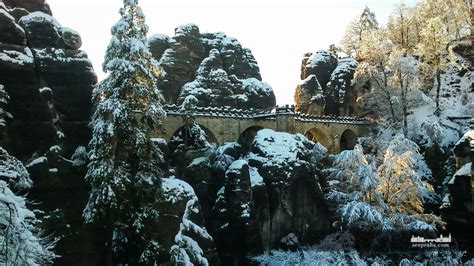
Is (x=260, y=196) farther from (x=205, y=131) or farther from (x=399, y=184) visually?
(x=399, y=184)

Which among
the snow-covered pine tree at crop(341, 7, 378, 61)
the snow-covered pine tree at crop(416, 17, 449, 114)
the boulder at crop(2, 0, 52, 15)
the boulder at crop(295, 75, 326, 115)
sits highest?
the snow-covered pine tree at crop(341, 7, 378, 61)

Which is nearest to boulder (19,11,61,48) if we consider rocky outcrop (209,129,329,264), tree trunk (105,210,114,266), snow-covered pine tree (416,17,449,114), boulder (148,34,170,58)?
tree trunk (105,210,114,266)

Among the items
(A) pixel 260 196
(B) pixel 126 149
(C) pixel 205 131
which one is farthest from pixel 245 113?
(B) pixel 126 149

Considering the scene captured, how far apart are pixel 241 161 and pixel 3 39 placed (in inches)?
653

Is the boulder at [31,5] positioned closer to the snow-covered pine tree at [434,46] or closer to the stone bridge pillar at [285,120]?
the stone bridge pillar at [285,120]

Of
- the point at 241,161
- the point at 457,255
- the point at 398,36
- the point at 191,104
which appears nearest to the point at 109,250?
the point at 241,161

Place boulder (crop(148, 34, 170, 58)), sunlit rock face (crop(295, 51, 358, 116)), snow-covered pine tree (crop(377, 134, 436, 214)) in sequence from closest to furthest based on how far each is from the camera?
snow-covered pine tree (crop(377, 134, 436, 214))
boulder (crop(148, 34, 170, 58))
sunlit rock face (crop(295, 51, 358, 116))

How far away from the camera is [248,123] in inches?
1383

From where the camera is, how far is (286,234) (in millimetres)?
27875

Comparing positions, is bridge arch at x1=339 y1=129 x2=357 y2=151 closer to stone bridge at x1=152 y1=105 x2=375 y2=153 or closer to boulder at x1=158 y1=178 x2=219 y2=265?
stone bridge at x1=152 y1=105 x2=375 y2=153

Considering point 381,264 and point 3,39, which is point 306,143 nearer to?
point 381,264

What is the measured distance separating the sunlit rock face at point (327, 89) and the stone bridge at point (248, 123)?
14.0 ft

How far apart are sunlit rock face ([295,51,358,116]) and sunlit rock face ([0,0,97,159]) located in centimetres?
2993

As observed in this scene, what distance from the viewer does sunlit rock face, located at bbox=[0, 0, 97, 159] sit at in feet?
51.8
